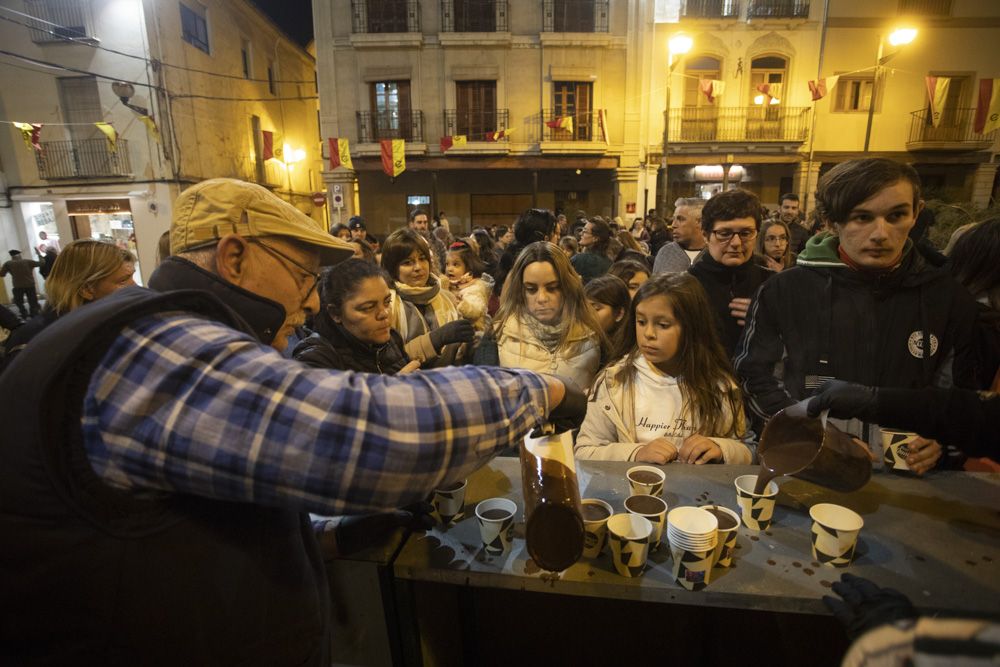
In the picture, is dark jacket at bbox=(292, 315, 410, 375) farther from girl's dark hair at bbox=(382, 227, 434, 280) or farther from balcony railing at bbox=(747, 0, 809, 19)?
balcony railing at bbox=(747, 0, 809, 19)

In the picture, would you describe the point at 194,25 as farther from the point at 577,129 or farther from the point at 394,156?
the point at 577,129

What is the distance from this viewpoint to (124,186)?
14.7 metres

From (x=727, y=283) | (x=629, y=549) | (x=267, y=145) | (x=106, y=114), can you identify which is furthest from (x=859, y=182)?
(x=267, y=145)

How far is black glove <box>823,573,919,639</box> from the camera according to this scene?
40.8 inches

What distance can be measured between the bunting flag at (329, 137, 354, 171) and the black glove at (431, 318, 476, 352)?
45.3ft

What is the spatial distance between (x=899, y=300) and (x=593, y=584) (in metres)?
1.73

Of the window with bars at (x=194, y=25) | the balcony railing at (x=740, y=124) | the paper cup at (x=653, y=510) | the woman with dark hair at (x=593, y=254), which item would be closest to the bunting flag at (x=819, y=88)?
the balcony railing at (x=740, y=124)

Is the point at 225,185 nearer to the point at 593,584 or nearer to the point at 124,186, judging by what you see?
the point at 593,584

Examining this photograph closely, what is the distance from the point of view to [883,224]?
199 centimetres

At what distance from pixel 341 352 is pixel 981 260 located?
312cm

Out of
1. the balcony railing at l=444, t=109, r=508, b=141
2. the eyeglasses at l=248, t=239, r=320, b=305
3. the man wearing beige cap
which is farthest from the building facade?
the man wearing beige cap

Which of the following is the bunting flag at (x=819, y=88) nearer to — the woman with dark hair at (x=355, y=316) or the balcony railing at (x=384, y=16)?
the balcony railing at (x=384, y=16)

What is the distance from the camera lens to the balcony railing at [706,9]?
1647cm

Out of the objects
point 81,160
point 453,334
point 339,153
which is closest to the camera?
point 453,334
